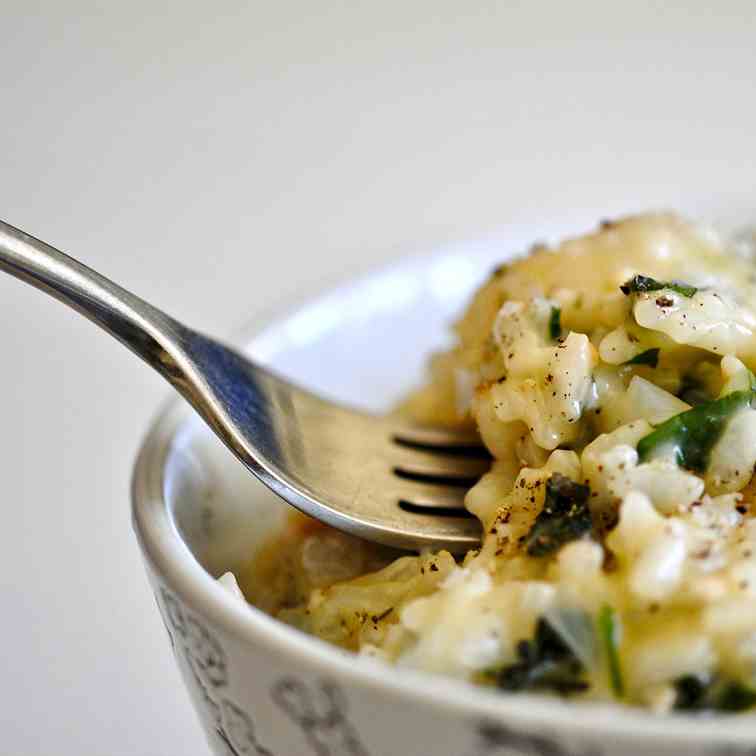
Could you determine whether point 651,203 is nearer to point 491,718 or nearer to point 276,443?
point 276,443

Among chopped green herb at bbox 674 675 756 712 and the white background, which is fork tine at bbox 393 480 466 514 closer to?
chopped green herb at bbox 674 675 756 712

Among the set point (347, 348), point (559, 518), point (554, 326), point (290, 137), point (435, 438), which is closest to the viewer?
point (559, 518)

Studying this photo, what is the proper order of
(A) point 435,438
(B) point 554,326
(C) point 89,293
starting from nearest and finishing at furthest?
(C) point 89,293 < (B) point 554,326 < (A) point 435,438

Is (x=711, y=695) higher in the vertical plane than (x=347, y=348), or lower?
higher

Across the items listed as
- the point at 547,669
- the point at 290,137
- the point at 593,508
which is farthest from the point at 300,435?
the point at 290,137

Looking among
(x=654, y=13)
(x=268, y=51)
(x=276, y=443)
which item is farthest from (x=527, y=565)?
(x=654, y=13)

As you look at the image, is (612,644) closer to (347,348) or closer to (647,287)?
(647,287)

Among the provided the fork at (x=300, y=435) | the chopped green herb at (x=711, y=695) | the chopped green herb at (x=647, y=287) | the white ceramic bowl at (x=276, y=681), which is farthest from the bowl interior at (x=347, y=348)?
the chopped green herb at (x=711, y=695)

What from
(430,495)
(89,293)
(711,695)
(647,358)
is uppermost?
(89,293)
